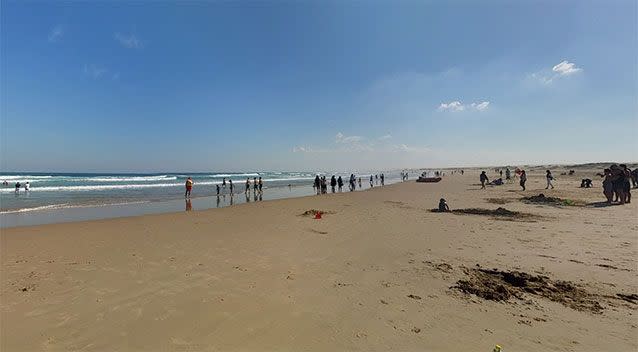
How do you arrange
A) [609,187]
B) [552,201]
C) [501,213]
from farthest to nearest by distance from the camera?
[552,201], [609,187], [501,213]

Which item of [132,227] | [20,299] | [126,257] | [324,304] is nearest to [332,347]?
[324,304]

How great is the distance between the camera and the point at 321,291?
19.6ft

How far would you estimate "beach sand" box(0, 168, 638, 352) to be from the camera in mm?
4289

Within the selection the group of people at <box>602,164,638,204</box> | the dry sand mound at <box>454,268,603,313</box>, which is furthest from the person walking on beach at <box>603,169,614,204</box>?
the dry sand mound at <box>454,268,603,313</box>

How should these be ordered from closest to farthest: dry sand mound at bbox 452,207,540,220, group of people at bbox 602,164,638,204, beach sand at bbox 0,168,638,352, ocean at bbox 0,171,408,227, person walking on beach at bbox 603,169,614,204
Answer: beach sand at bbox 0,168,638,352 → dry sand mound at bbox 452,207,540,220 → group of people at bbox 602,164,638,204 → person walking on beach at bbox 603,169,614,204 → ocean at bbox 0,171,408,227

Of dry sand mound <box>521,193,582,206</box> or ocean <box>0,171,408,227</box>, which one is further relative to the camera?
ocean <box>0,171,408,227</box>

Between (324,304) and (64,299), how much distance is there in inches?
192

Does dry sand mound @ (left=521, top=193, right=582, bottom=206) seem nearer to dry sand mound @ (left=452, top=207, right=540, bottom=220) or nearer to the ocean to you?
dry sand mound @ (left=452, top=207, right=540, bottom=220)

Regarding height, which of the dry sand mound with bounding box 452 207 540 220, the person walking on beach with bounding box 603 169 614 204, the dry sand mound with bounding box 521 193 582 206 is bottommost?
the dry sand mound with bounding box 452 207 540 220

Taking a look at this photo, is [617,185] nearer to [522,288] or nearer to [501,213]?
[501,213]

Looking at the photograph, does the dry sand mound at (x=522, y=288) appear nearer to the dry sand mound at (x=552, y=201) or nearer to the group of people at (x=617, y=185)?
the dry sand mound at (x=552, y=201)

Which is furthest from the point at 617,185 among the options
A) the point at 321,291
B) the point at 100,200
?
the point at 100,200

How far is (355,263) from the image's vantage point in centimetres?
780

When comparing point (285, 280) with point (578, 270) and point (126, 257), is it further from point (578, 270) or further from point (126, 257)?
point (578, 270)
